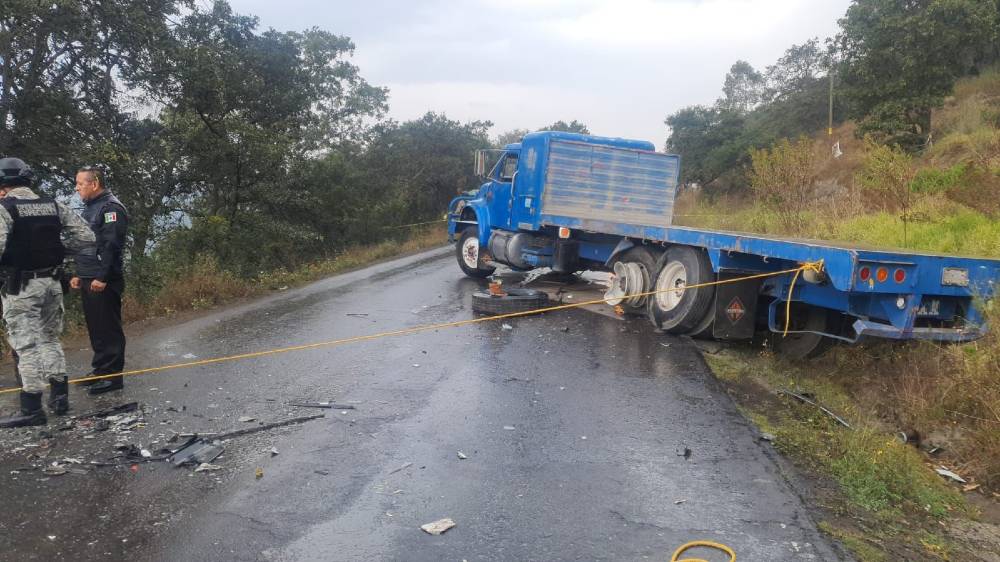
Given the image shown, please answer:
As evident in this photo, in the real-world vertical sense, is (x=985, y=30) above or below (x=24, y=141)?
above

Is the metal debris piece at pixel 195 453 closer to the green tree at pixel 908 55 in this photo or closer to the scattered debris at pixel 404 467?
the scattered debris at pixel 404 467

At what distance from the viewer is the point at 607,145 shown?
11570 millimetres

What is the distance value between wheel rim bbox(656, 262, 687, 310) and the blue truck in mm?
18

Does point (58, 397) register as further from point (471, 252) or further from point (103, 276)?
point (471, 252)

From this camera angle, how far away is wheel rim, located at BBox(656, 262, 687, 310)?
27.3 feet

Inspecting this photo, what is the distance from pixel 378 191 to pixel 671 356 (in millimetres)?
23920

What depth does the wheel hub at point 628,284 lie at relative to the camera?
9305 millimetres

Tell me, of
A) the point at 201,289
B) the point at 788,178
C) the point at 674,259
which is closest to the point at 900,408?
the point at 674,259

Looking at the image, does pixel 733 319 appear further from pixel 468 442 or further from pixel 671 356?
pixel 468 442

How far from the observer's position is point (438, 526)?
3.57 metres

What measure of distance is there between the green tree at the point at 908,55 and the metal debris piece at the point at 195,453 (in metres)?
24.1

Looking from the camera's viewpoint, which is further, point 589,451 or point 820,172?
point 820,172

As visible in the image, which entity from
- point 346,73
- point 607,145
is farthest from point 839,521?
point 346,73

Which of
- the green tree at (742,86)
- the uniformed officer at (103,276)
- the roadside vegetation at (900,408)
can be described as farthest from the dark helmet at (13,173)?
the green tree at (742,86)
